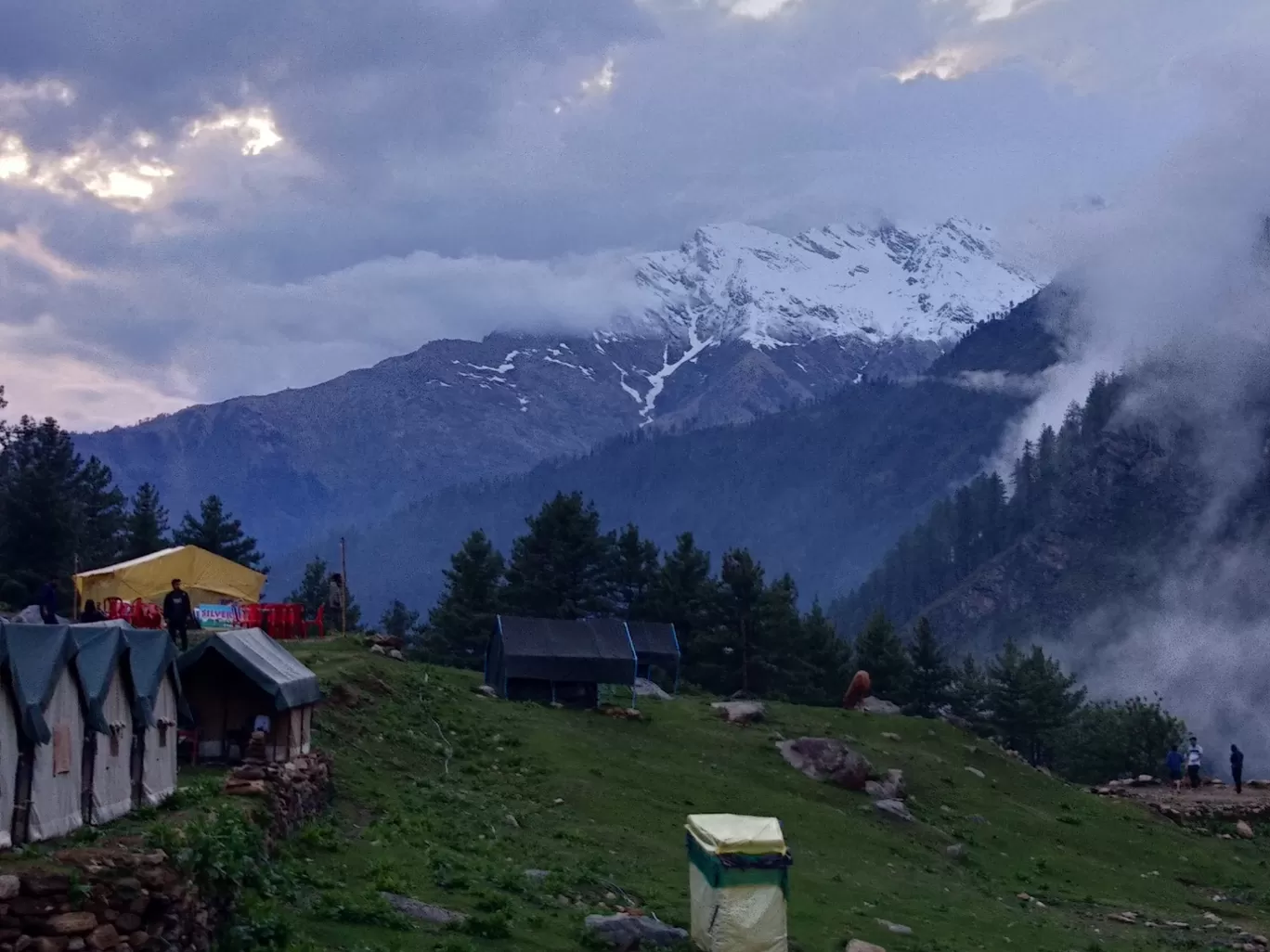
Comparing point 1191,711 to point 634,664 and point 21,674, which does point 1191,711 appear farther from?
point 21,674

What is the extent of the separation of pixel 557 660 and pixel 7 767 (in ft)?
126

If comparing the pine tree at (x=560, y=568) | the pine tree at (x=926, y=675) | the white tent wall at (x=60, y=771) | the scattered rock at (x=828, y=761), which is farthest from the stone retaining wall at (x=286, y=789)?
the pine tree at (x=926, y=675)

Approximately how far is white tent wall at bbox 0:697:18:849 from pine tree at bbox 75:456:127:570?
62.0 m

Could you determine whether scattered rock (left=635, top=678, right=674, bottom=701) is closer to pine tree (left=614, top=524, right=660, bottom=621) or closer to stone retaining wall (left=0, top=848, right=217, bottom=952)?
pine tree (left=614, top=524, right=660, bottom=621)

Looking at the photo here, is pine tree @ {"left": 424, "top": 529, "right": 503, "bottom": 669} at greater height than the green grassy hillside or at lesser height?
greater

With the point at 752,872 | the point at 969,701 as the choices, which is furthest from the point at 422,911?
the point at 969,701

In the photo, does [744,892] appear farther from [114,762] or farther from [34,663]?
[34,663]

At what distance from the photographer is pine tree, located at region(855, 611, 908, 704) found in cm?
8738

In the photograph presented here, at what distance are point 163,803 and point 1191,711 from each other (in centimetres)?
18671

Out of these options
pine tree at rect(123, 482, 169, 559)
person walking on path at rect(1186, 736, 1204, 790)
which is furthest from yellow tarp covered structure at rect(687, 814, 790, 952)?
pine tree at rect(123, 482, 169, 559)

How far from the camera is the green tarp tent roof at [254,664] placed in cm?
3134

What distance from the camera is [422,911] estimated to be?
→ 2394 cm

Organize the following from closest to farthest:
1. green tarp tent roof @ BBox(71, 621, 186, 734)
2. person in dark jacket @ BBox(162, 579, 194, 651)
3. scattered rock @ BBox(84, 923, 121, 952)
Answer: scattered rock @ BBox(84, 923, 121, 952)
green tarp tent roof @ BBox(71, 621, 186, 734)
person in dark jacket @ BBox(162, 579, 194, 651)

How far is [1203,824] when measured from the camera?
5666 cm
